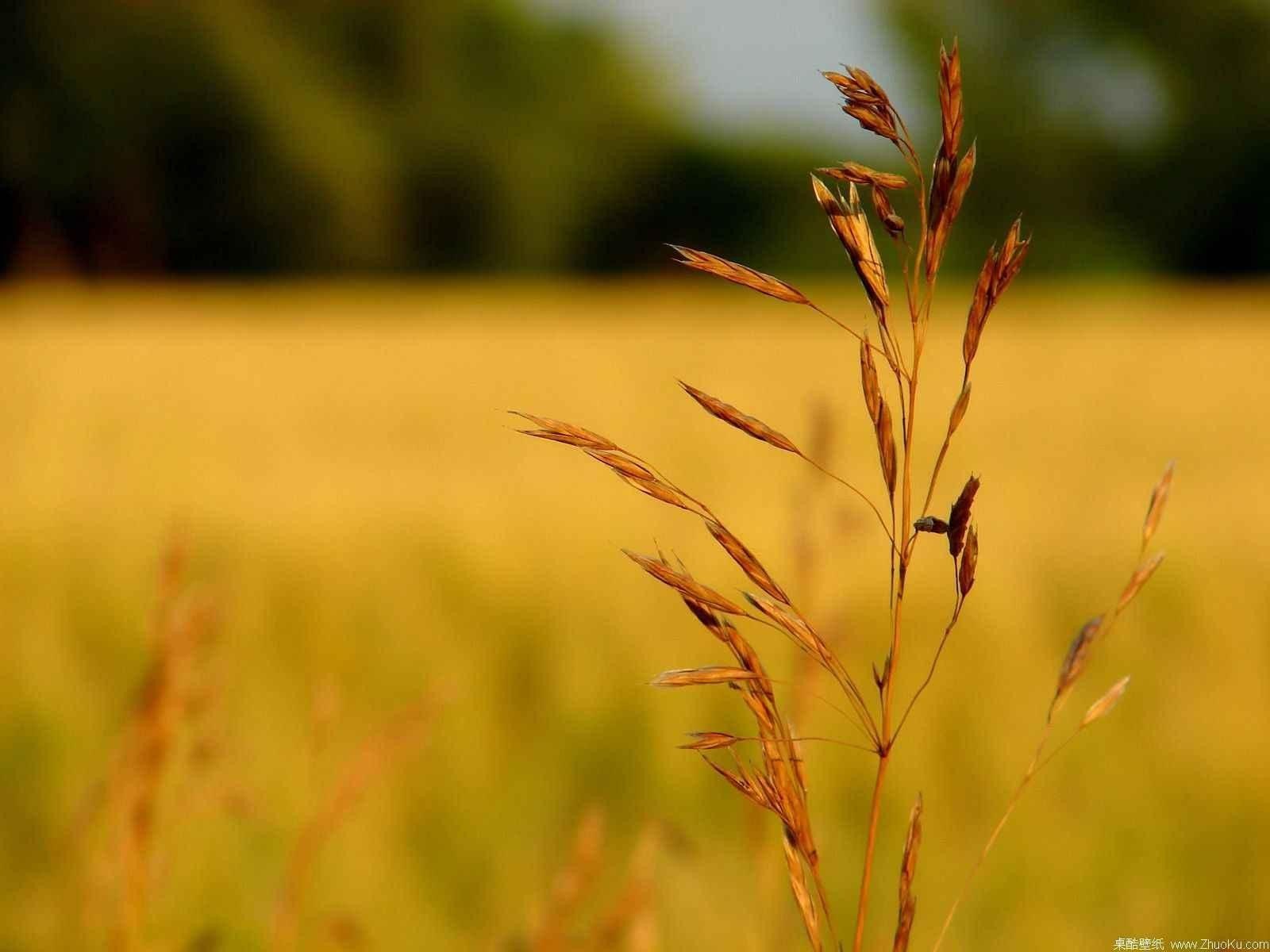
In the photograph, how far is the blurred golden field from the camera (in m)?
1.31

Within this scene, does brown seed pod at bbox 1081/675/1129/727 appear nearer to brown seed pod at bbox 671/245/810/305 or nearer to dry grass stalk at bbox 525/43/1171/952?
dry grass stalk at bbox 525/43/1171/952

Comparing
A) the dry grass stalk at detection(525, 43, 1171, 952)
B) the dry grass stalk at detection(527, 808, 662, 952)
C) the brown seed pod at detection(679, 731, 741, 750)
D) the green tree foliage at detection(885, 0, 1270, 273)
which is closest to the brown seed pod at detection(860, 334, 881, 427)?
the dry grass stalk at detection(525, 43, 1171, 952)

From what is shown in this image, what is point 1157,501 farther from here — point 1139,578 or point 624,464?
point 624,464

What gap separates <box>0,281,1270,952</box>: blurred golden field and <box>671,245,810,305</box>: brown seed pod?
1.47ft

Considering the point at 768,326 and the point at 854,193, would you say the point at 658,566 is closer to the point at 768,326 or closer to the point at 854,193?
the point at 854,193

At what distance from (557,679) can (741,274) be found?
4.97ft

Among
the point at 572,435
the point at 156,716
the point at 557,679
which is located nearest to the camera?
the point at 572,435

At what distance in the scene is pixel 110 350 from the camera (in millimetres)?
6008

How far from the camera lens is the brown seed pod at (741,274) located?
0.38 metres

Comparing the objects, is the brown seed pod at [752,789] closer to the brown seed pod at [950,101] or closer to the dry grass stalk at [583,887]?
the brown seed pod at [950,101]

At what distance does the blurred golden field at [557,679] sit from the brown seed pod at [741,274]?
450 mm

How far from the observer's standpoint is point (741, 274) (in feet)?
1.28

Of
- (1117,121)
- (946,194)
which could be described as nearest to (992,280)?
(946,194)

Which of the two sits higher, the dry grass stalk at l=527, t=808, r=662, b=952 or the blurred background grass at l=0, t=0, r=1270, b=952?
the dry grass stalk at l=527, t=808, r=662, b=952
